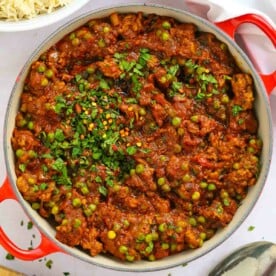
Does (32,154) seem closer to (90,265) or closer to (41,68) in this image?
(41,68)

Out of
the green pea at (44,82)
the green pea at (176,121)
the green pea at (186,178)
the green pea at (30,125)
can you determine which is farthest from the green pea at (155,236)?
the green pea at (44,82)

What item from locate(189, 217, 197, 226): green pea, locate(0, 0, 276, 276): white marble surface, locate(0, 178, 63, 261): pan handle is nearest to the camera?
locate(0, 178, 63, 261): pan handle

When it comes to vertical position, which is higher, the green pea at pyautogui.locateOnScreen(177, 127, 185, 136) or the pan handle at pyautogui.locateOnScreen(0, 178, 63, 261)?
the green pea at pyautogui.locateOnScreen(177, 127, 185, 136)

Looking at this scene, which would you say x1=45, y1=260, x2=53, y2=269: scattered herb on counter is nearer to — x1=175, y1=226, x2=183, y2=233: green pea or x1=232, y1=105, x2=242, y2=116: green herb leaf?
x1=175, y1=226, x2=183, y2=233: green pea

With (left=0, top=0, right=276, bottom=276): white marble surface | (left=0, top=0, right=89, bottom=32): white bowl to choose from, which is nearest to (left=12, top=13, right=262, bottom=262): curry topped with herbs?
(left=0, top=0, right=89, bottom=32): white bowl

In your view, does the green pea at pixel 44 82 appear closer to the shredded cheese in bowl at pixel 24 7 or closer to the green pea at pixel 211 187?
the shredded cheese in bowl at pixel 24 7

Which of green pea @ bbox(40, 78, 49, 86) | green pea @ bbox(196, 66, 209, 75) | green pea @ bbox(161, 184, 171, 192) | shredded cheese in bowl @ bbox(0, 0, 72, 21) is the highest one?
shredded cheese in bowl @ bbox(0, 0, 72, 21)
